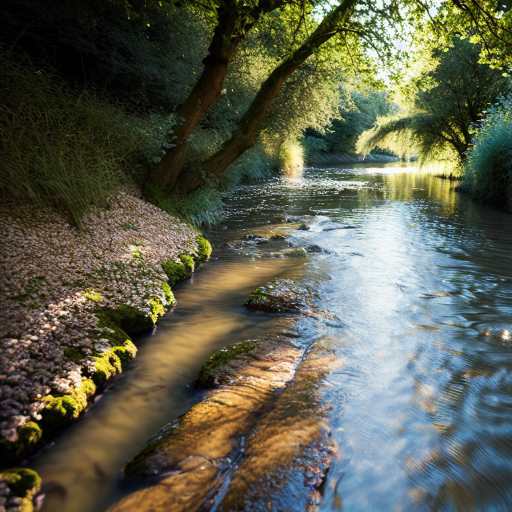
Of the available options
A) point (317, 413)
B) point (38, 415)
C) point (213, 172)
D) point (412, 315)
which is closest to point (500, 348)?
point (412, 315)

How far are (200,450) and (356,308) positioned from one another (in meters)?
3.06

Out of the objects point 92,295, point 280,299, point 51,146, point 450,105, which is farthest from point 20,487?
point 450,105

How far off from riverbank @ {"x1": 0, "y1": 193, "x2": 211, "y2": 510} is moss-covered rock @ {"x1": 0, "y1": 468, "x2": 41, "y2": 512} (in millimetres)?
26

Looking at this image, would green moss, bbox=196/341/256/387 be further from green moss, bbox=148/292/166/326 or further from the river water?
green moss, bbox=148/292/166/326

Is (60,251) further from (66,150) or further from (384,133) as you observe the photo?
(384,133)

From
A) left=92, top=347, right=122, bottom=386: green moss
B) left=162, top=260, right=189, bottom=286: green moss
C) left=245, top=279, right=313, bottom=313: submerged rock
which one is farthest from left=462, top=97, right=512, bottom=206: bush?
left=92, top=347, right=122, bottom=386: green moss

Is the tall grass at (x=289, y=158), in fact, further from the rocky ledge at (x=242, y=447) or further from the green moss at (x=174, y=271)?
the rocky ledge at (x=242, y=447)

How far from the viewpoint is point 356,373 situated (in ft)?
11.7

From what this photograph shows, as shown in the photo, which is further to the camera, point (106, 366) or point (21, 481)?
point (106, 366)

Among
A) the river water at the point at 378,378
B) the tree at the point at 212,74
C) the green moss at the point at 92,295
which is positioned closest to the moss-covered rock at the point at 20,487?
the river water at the point at 378,378

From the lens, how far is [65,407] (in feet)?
9.04

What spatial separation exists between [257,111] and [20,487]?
8519mm

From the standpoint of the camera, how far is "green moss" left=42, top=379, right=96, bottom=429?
8.71ft

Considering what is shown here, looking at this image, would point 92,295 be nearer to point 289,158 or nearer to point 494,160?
point 494,160
